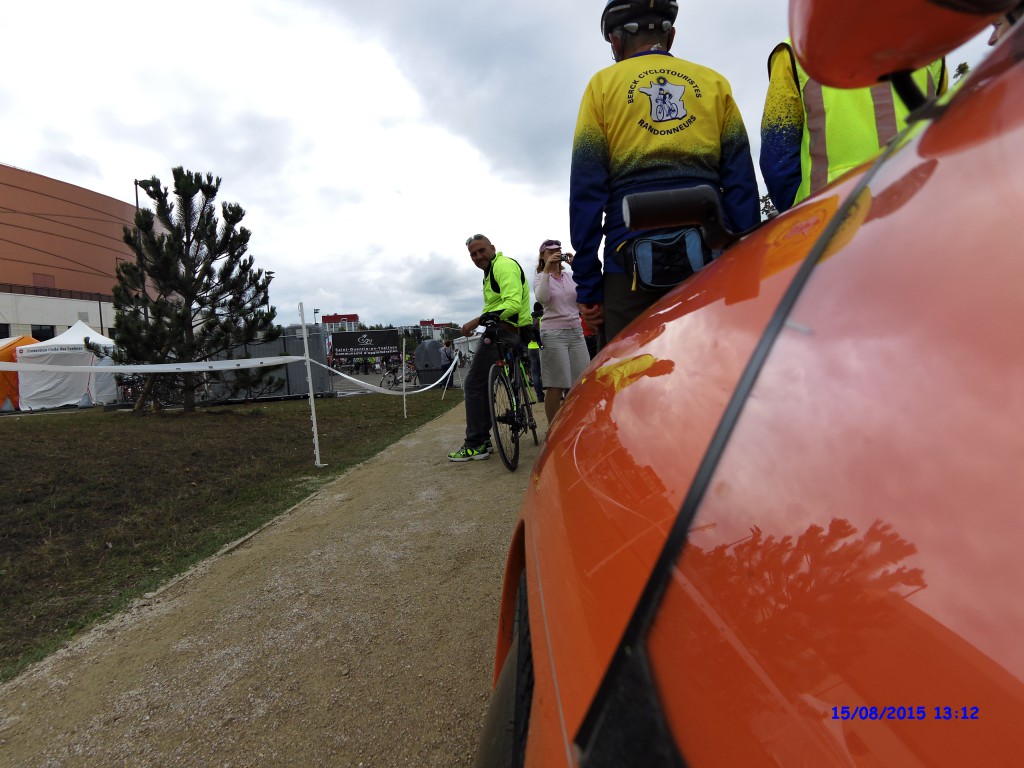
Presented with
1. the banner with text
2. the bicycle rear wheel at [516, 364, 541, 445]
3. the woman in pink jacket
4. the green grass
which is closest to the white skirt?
the woman in pink jacket

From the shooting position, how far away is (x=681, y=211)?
1.07m

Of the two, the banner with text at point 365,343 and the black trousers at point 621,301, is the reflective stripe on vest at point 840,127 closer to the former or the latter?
the black trousers at point 621,301

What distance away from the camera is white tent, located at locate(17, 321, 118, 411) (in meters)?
16.2

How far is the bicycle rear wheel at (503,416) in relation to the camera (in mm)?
4199

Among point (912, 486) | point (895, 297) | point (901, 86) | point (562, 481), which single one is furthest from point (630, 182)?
point (912, 486)

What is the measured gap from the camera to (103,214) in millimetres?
Answer: 39188

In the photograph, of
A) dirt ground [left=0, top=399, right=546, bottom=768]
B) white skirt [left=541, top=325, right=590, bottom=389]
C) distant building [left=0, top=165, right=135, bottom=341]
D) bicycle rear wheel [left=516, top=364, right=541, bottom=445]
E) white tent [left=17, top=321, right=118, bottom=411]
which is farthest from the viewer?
distant building [left=0, top=165, right=135, bottom=341]

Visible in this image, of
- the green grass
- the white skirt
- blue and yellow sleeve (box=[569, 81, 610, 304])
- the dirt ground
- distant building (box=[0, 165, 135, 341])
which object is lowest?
the dirt ground

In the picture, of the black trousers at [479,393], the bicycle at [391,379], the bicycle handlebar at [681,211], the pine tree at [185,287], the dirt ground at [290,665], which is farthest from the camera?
the bicycle at [391,379]

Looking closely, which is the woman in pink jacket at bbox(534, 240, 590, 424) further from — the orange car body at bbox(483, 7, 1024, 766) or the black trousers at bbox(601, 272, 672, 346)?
the orange car body at bbox(483, 7, 1024, 766)

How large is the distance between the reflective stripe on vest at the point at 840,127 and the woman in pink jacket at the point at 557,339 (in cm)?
250

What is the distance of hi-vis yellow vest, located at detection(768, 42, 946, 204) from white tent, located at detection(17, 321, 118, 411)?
19.4 meters

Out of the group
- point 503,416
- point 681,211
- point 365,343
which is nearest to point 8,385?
point 365,343
